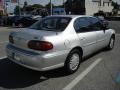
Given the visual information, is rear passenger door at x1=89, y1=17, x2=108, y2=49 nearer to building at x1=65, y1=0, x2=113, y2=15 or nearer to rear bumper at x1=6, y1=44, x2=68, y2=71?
rear bumper at x1=6, y1=44, x2=68, y2=71

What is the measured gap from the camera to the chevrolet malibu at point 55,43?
16.1 feet

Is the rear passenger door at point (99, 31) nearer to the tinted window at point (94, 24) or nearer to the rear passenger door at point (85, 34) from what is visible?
the tinted window at point (94, 24)

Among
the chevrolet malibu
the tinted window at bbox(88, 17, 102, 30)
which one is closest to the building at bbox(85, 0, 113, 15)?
the tinted window at bbox(88, 17, 102, 30)

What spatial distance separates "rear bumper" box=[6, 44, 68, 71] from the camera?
15.9 feet

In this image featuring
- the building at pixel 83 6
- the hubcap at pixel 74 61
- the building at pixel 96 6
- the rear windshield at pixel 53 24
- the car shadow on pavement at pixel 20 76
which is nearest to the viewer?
the car shadow on pavement at pixel 20 76

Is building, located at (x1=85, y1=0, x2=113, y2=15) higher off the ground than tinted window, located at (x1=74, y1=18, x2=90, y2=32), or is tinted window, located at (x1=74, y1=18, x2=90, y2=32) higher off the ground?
building, located at (x1=85, y1=0, x2=113, y2=15)

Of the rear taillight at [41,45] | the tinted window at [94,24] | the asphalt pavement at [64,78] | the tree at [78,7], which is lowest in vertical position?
the asphalt pavement at [64,78]

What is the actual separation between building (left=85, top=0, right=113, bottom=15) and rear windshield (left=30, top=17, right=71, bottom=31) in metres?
59.3

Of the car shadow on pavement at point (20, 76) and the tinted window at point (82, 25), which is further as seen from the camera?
the tinted window at point (82, 25)

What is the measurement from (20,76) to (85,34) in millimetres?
2151

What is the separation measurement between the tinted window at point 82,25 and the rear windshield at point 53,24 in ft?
0.87

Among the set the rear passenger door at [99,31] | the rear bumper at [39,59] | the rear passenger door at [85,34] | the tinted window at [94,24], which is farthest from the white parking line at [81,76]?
the tinted window at [94,24]

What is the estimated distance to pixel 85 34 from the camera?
613 centimetres

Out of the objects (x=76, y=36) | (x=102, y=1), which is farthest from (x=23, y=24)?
(x=102, y=1)
